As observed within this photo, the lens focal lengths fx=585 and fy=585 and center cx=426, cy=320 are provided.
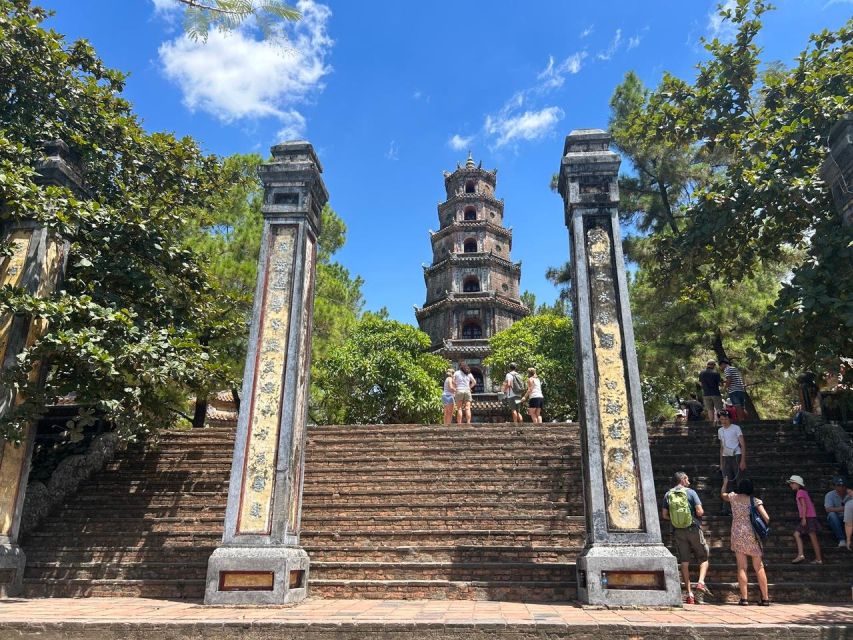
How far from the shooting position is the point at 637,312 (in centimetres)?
1609

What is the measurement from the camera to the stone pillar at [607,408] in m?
5.52

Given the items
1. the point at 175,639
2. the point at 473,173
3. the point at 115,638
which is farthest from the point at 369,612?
the point at 473,173

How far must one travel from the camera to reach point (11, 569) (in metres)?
6.54

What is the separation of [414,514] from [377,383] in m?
12.5

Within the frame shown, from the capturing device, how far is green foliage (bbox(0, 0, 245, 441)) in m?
6.88

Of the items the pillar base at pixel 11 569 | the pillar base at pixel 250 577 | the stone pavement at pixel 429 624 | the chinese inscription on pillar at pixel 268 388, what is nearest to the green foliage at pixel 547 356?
the chinese inscription on pillar at pixel 268 388

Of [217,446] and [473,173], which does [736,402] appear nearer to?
[217,446]

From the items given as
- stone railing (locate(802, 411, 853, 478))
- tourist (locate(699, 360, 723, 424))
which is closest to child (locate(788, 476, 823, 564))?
stone railing (locate(802, 411, 853, 478))

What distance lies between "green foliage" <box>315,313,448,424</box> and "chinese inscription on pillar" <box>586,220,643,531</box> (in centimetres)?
1353

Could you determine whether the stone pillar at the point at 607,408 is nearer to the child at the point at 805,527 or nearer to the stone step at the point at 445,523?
the stone step at the point at 445,523

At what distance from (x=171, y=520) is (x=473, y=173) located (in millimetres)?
23264

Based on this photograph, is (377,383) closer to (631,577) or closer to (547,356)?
(547,356)

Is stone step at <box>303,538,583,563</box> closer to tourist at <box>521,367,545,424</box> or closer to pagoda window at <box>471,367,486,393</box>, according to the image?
tourist at <box>521,367,545,424</box>

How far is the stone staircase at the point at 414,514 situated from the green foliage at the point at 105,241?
3.89ft
